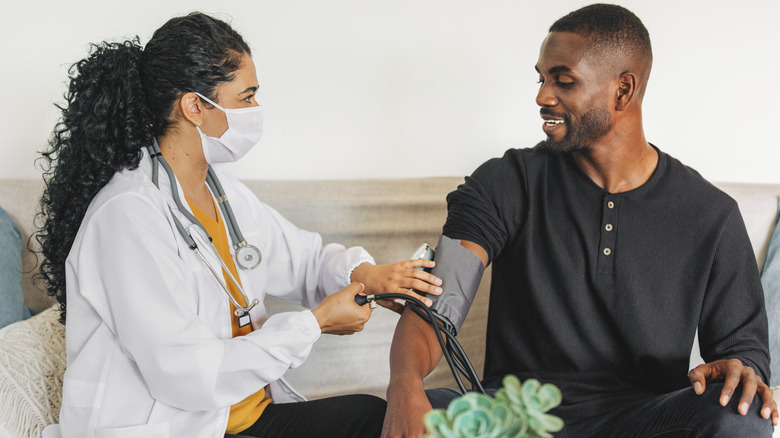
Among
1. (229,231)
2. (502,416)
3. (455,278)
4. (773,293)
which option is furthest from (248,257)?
(773,293)

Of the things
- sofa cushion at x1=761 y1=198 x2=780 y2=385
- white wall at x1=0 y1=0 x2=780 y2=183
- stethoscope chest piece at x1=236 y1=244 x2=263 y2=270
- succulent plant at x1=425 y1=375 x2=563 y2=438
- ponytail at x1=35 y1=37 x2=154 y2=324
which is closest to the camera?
succulent plant at x1=425 y1=375 x2=563 y2=438

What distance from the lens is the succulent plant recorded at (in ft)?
2.23

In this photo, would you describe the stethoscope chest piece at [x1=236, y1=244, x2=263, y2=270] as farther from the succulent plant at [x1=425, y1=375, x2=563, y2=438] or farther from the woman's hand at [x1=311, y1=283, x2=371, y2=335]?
the succulent plant at [x1=425, y1=375, x2=563, y2=438]

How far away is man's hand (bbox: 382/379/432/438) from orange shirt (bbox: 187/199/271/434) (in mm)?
310

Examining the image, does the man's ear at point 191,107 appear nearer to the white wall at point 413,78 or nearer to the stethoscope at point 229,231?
the stethoscope at point 229,231

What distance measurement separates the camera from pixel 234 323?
144cm

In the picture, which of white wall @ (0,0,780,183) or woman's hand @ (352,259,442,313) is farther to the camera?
white wall @ (0,0,780,183)

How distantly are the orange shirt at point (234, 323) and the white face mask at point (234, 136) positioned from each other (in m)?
0.12

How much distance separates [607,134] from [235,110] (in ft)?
2.73

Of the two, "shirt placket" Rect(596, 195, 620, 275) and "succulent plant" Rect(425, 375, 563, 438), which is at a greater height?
"succulent plant" Rect(425, 375, 563, 438)

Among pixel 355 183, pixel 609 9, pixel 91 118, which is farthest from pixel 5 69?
pixel 609 9

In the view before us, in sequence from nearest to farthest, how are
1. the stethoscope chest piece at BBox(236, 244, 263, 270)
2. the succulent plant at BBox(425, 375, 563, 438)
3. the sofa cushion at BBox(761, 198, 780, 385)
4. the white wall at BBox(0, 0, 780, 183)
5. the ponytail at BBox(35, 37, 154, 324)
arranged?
the succulent plant at BBox(425, 375, 563, 438)
the ponytail at BBox(35, 37, 154, 324)
the stethoscope chest piece at BBox(236, 244, 263, 270)
the sofa cushion at BBox(761, 198, 780, 385)
the white wall at BBox(0, 0, 780, 183)

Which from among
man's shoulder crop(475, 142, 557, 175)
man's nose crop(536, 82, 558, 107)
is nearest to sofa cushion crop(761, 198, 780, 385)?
man's shoulder crop(475, 142, 557, 175)

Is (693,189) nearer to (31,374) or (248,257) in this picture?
(248,257)
